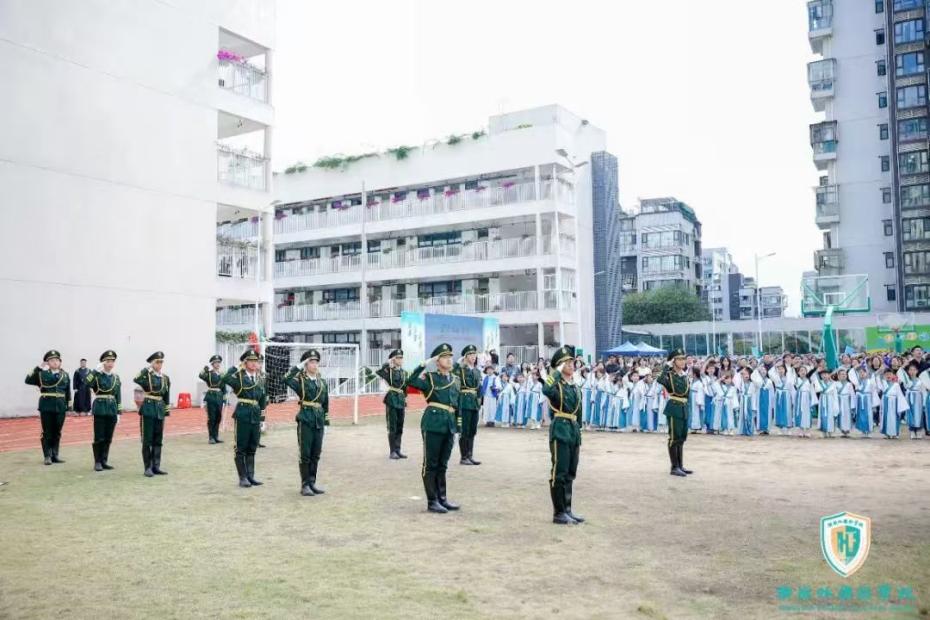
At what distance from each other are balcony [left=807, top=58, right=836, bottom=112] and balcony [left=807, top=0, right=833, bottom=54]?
6.76 ft

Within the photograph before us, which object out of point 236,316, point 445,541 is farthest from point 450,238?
point 445,541

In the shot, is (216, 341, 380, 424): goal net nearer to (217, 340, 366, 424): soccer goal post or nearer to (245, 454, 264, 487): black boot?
(217, 340, 366, 424): soccer goal post

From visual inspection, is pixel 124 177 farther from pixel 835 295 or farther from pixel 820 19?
pixel 820 19

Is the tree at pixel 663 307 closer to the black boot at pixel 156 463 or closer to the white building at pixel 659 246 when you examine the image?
the white building at pixel 659 246

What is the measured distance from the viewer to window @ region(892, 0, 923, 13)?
46594 mm

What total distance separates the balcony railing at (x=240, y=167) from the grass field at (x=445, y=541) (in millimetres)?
16848

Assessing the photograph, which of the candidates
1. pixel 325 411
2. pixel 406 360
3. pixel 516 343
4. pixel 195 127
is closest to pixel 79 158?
pixel 195 127

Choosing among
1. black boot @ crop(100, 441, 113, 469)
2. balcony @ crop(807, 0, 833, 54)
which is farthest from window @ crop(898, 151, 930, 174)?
black boot @ crop(100, 441, 113, 469)

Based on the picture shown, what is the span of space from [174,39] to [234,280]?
29.1 feet

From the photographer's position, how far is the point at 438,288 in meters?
41.2

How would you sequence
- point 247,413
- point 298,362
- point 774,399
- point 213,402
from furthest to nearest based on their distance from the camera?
point 298,362, point 774,399, point 213,402, point 247,413

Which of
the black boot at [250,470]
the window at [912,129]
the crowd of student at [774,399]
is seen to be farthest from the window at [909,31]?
the black boot at [250,470]

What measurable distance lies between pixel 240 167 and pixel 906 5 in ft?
143

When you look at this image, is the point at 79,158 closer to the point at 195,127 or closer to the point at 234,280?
the point at 195,127
